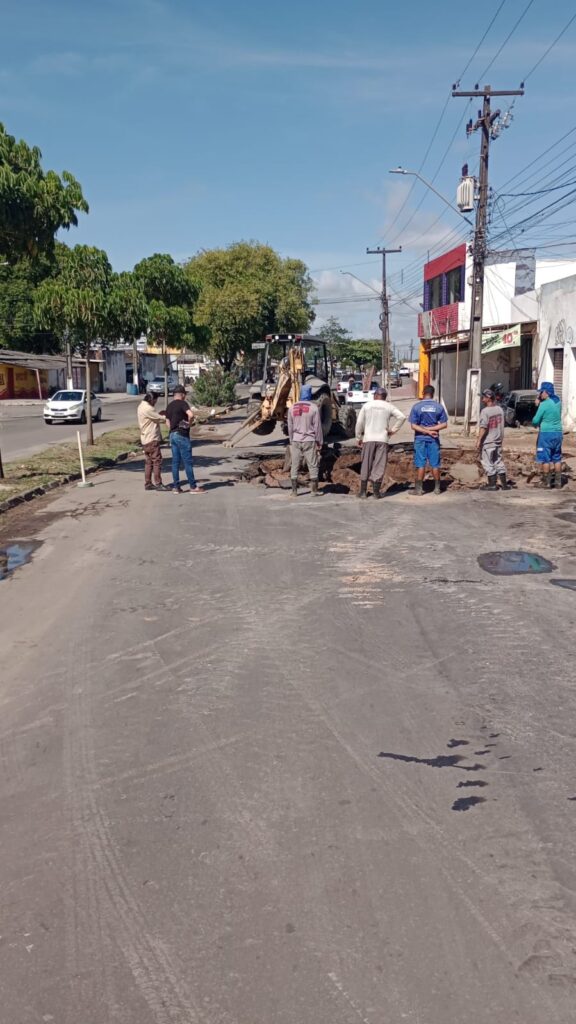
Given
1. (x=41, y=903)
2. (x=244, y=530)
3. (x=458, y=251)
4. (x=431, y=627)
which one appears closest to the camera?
(x=41, y=903)

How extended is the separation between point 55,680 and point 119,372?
81.2 meters

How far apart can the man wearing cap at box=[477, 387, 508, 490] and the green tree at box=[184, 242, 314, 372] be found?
34407 millimetres

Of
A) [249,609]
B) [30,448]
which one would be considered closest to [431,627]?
[249,609]

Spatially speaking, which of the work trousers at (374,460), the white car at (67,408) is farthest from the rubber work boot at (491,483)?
the white car at (67,408)

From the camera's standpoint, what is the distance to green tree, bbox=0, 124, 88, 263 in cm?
1327

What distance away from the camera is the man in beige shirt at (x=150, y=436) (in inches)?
592

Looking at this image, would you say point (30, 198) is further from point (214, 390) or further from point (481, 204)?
point (214, 390)

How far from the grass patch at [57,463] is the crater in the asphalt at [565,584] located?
910 centimetres

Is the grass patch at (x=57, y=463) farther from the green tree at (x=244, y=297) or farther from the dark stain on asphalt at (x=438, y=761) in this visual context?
the green tree at (x=244, y=297)

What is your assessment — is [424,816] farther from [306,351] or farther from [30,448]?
[30,448]

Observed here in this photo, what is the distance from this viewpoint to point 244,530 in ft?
37.6

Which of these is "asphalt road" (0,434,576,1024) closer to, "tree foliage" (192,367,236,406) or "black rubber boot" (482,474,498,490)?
"black rubber boot" (482,474,498,490)

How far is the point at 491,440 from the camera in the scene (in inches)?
570

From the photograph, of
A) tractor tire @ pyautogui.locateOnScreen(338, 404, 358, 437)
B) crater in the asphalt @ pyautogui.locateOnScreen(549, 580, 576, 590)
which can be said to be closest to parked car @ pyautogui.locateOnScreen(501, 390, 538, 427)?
tractor tire @ pyautogui.locateOnScreen(338, 404, 358, 437)
